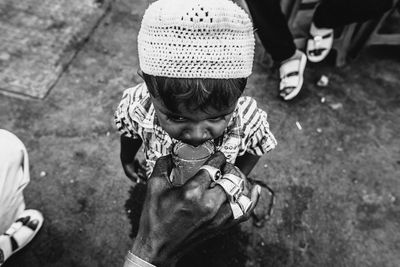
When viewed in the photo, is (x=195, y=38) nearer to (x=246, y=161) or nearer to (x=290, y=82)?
(x=246, y=161)

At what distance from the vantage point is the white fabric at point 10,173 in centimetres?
167

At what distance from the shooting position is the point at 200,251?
2246 millimetres

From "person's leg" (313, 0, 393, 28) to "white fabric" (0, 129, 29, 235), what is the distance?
247 centimetres

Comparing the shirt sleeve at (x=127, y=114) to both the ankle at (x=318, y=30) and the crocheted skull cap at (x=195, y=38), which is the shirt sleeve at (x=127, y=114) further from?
the ankle at (x=318, y=30)

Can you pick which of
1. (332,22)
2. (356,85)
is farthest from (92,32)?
(356,85)

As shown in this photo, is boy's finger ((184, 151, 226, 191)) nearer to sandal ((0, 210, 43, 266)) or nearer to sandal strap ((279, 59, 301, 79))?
sandal ((0, 210, 43, 266))

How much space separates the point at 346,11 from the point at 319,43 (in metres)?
0.33

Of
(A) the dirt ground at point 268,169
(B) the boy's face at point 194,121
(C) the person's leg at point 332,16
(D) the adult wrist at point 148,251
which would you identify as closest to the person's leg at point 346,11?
(C) the person's leg at point 332,16

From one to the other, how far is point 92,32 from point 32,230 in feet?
6.26

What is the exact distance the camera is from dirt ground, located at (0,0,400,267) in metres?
2.29

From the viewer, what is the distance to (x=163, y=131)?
1.54 m

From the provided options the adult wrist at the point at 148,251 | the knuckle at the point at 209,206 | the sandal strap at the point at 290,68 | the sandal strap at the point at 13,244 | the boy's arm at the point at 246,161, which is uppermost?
the knuckle at the point at 209,206

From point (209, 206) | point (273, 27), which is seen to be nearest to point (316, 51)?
point (273, 27)

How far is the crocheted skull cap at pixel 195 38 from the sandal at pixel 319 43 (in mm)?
2137
